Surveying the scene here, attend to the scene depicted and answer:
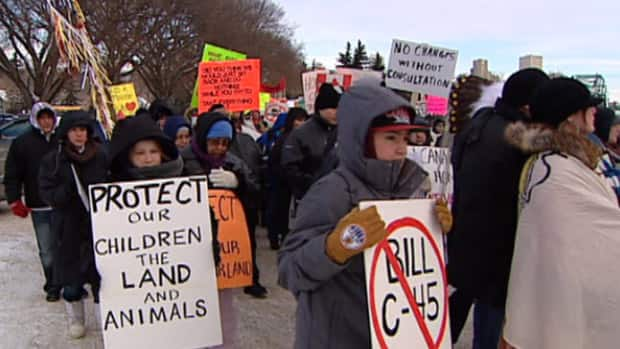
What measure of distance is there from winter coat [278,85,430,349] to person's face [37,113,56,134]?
4410mm

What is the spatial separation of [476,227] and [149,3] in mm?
29023

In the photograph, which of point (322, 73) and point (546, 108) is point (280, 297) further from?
point (322, 73)

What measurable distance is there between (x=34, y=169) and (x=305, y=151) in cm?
270

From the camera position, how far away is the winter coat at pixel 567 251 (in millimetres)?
2334

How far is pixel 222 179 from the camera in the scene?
394cm

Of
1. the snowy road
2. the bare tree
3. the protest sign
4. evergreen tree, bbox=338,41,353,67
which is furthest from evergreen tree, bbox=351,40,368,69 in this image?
the snowy road

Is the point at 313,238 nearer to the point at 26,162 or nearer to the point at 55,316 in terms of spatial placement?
the point at 55,316

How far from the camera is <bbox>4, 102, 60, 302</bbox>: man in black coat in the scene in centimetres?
562

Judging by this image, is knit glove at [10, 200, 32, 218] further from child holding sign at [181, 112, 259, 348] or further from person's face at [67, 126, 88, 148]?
child holding sign at [181, 112, 259, 348]

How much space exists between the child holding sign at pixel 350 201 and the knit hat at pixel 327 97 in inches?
128

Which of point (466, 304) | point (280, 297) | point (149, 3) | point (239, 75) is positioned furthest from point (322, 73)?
point (149, 3)

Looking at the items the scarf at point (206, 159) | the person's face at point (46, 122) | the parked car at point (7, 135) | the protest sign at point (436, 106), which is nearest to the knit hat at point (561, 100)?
the scarf at point (206, 159)

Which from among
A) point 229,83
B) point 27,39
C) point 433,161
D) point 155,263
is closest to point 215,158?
point 155,263

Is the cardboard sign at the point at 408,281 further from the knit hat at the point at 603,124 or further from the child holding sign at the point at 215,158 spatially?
the knit hat at the point at 603,124
